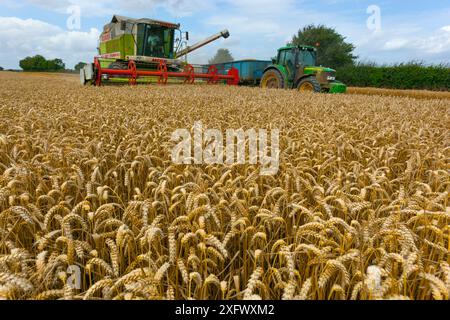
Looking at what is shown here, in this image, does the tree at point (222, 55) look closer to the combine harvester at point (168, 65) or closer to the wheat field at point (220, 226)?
the combine harvester at point (168, 65)

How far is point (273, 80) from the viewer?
17375mm

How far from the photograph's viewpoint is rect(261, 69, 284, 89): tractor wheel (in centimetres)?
1633

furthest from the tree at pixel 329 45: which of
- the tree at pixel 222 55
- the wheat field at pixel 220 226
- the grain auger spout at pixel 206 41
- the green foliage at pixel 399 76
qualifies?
the tree at pixel 222 55

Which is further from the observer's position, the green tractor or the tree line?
the tree line

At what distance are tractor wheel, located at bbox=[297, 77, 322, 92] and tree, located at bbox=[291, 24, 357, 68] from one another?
3235cm

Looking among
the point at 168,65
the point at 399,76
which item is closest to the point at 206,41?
the point at 168,65

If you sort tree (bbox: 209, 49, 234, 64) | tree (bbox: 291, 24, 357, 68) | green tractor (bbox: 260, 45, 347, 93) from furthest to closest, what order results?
1. tree (bbox: 209, 49, 234, 64)
2. tree (bbox: 291, 24, 357, 68)
3. green tractor (bbox: 260, 45, 347, 93)

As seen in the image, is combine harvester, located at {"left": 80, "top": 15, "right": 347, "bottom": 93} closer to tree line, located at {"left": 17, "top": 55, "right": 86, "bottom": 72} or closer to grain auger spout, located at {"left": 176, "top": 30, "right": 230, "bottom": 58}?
grain auger spout, located at {"left": 176, "top": 30, "right": 230, "bottom": 58}

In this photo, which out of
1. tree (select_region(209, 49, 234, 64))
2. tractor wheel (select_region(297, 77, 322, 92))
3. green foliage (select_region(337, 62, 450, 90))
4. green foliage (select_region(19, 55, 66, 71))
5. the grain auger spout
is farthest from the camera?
tree (select_region(209, 49, 234, 64))

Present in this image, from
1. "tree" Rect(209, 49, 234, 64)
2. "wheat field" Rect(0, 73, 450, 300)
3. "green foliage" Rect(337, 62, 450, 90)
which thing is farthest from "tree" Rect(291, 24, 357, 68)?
"tree" Rect(209, 49, 234, 64)

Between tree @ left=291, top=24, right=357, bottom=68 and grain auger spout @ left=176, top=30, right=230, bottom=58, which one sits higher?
tree @ left=291, top=24, right=357, bottom=68
